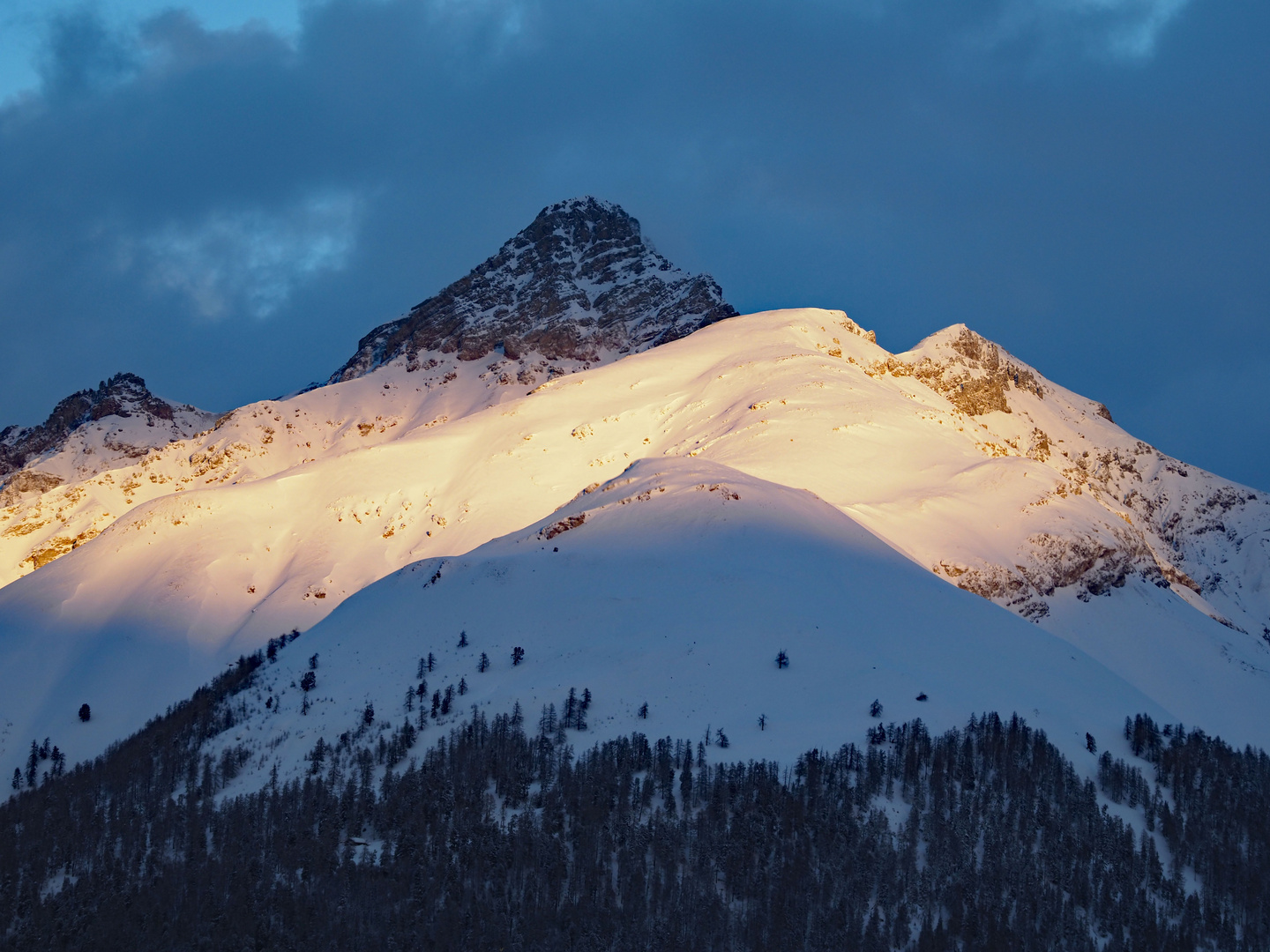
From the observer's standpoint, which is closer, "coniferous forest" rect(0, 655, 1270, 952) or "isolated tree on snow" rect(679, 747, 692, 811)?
"coniferous forest" rect(0, 655, 1270, 952)

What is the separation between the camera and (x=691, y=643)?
78.9m

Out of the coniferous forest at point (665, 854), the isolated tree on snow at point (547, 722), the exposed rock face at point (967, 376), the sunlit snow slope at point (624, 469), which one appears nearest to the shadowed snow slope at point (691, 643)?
the isolated tree on snow at point (547, 722)

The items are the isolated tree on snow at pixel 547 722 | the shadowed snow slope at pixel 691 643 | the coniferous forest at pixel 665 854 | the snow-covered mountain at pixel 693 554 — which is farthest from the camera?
the snow-covered mountain at pixel 693 554

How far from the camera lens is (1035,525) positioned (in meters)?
116

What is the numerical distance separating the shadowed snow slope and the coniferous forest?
2944mm

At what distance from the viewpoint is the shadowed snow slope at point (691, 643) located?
240 feet

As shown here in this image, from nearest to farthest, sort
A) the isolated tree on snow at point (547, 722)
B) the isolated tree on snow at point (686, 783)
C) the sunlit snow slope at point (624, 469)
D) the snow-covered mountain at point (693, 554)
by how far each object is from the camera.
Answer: the isolated tree on snow at point (686, 783), the isolated tree on snow at point (547, 722), the snow-covered mountain at point (693, 554), the sunlit snow slope at point (624, 469)

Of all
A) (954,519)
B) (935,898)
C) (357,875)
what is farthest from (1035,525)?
A: (357,875)

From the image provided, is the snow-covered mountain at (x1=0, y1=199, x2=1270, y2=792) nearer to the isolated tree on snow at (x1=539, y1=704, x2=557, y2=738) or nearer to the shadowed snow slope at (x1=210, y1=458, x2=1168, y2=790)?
the shadowed snow slope at (x1=210, y1=458, x2=1168, y2=790)

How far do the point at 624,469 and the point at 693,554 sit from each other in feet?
166

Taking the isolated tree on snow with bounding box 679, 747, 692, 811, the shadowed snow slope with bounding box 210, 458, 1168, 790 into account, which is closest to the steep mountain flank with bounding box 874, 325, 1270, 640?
the shadowed snow slope with bounding box 210, 458, 1168, 790

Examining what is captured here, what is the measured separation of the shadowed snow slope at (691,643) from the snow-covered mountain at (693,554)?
275 millimetres

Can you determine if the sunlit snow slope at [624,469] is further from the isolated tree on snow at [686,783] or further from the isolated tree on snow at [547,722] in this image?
the isolated tree on snow at [686,783]

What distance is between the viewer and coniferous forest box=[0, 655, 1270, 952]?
197 feet
